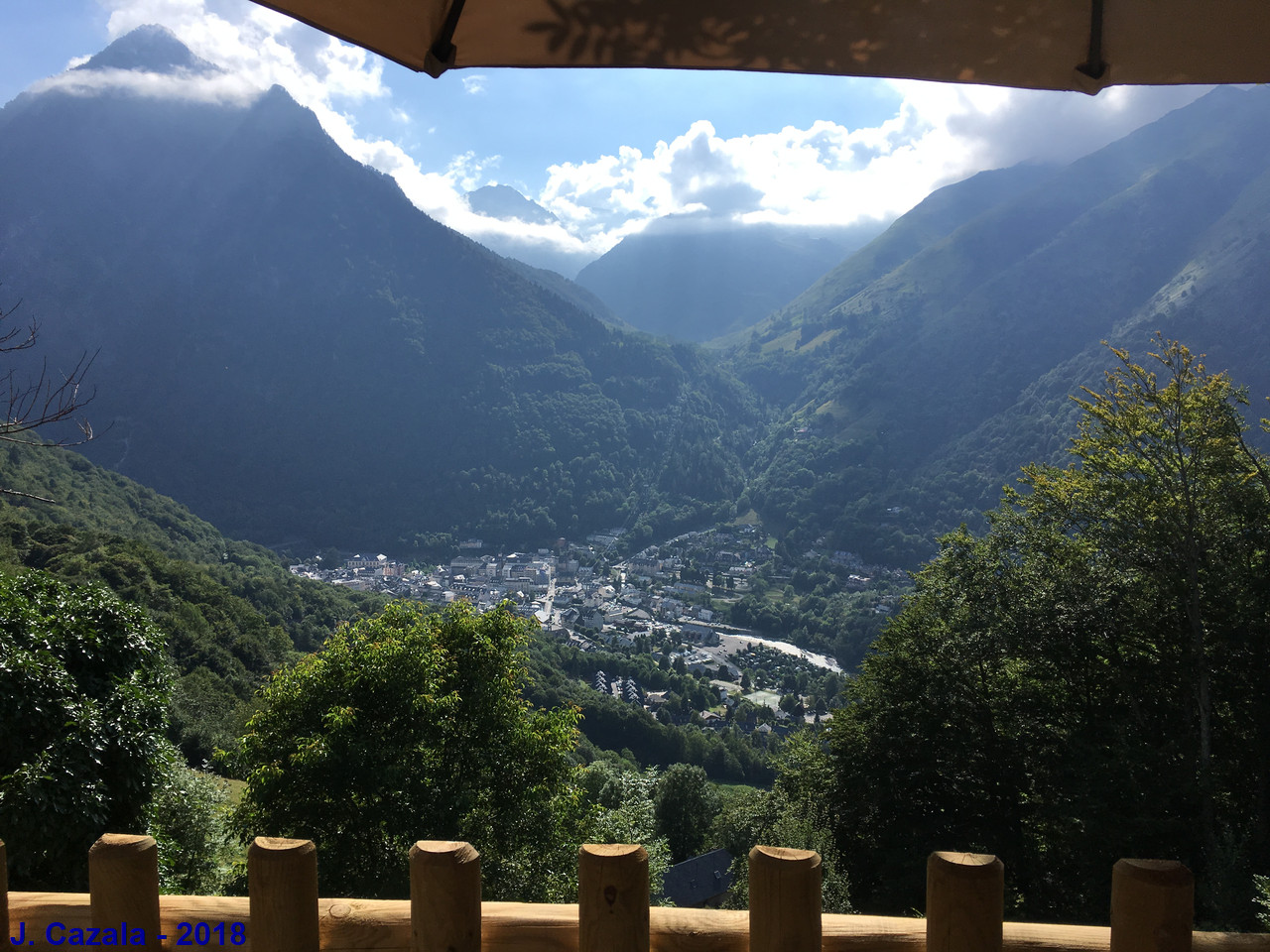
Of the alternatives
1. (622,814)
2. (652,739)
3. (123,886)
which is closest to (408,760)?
(622,814)

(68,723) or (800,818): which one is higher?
(68,723)

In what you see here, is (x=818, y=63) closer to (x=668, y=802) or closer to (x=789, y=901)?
(x=789, y=901)

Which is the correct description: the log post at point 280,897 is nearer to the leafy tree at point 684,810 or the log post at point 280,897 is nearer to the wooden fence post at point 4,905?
the wooden fence post at point 4,905

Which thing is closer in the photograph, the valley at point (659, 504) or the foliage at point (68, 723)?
the foliage at point (68, 723)

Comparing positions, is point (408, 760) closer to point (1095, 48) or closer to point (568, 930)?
point (568, 930)

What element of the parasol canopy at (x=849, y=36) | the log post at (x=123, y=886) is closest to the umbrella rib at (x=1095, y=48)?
the parasol canopy at (x=849, y=36)

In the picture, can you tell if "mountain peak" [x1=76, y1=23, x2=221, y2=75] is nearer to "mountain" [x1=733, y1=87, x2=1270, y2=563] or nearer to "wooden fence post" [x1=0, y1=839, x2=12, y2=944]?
"mountain" [x1=733, y1=87, x2=1270, y2=563]

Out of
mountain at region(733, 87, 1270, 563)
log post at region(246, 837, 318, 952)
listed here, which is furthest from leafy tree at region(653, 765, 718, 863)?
mountain at region(733, 87, 1270, 563)

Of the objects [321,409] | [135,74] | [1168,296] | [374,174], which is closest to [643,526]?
[321,409]
